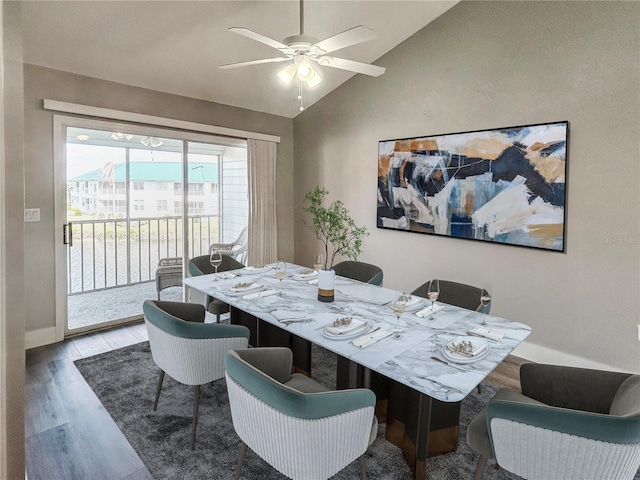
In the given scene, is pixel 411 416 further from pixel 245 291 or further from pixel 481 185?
pixel 481 185

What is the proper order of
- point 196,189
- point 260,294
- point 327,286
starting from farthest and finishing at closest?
point 196,189 < point 260,294 < point 327,286

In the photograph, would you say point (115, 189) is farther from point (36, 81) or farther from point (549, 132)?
point (549, 132)

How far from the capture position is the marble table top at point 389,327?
1600mm

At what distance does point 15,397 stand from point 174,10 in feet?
9.39

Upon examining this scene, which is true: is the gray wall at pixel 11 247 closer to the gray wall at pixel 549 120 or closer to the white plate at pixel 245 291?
the white plate at pixel 245 291

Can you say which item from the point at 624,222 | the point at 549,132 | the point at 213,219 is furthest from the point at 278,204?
the point at 624,222

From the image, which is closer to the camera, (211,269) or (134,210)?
(211,269)

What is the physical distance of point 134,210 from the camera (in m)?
4.32

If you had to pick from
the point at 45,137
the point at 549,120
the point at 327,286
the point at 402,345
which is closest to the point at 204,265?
the point at 327,286

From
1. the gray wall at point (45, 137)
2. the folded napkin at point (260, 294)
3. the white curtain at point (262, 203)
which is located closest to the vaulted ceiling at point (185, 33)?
the gray wall at point (45, 137)

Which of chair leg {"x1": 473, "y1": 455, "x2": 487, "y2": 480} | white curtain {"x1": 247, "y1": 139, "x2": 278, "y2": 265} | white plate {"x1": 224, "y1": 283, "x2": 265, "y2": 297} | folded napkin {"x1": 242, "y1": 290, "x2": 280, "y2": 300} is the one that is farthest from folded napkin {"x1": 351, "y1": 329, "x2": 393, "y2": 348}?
white curtain {"x1": 247, "y1": 139, "x2": 278, "y2": 265}

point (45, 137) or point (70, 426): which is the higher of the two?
point (45, 137)

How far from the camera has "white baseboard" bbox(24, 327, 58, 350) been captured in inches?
137

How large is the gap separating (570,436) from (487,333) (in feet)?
2.25
